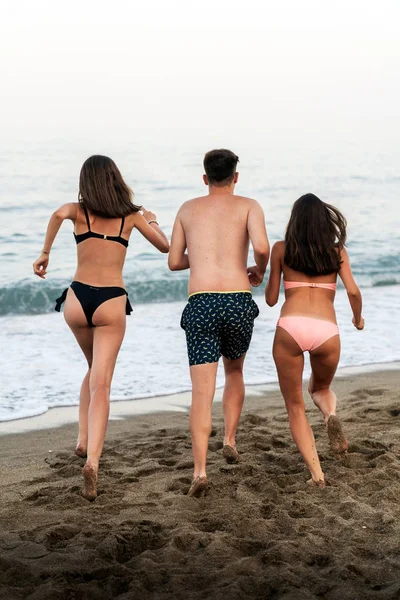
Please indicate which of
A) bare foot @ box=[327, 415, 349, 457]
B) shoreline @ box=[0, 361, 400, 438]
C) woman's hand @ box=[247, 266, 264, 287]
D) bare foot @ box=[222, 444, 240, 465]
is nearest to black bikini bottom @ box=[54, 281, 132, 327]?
woman's hand @ box=[247, 266, 264, 287]

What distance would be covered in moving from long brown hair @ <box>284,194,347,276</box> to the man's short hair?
427mm

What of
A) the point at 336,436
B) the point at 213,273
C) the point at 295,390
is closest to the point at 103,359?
the point at 213,273

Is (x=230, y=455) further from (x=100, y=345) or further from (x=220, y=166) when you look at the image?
(x=220, y=166)

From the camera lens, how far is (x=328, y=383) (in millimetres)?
4969

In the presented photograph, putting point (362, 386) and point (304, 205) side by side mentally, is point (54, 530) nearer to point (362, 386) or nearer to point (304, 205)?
point (304, 205)

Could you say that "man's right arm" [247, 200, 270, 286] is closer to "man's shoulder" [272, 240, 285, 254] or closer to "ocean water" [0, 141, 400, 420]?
"man's shoulder" [272, 240, 285, 254]

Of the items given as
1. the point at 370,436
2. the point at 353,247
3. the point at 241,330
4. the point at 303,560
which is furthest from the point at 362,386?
the point at 353,247

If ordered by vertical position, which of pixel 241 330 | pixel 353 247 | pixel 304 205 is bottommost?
pixel 353 247

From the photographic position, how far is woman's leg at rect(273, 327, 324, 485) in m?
4.66

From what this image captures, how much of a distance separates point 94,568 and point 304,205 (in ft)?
7.38

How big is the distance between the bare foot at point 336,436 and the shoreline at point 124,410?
236 centimetres

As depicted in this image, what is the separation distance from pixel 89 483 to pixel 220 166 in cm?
190

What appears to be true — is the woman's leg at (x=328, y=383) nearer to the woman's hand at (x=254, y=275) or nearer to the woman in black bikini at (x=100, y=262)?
the woman's hand at (x=254, y=275)

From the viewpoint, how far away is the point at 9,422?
22.6 feet
